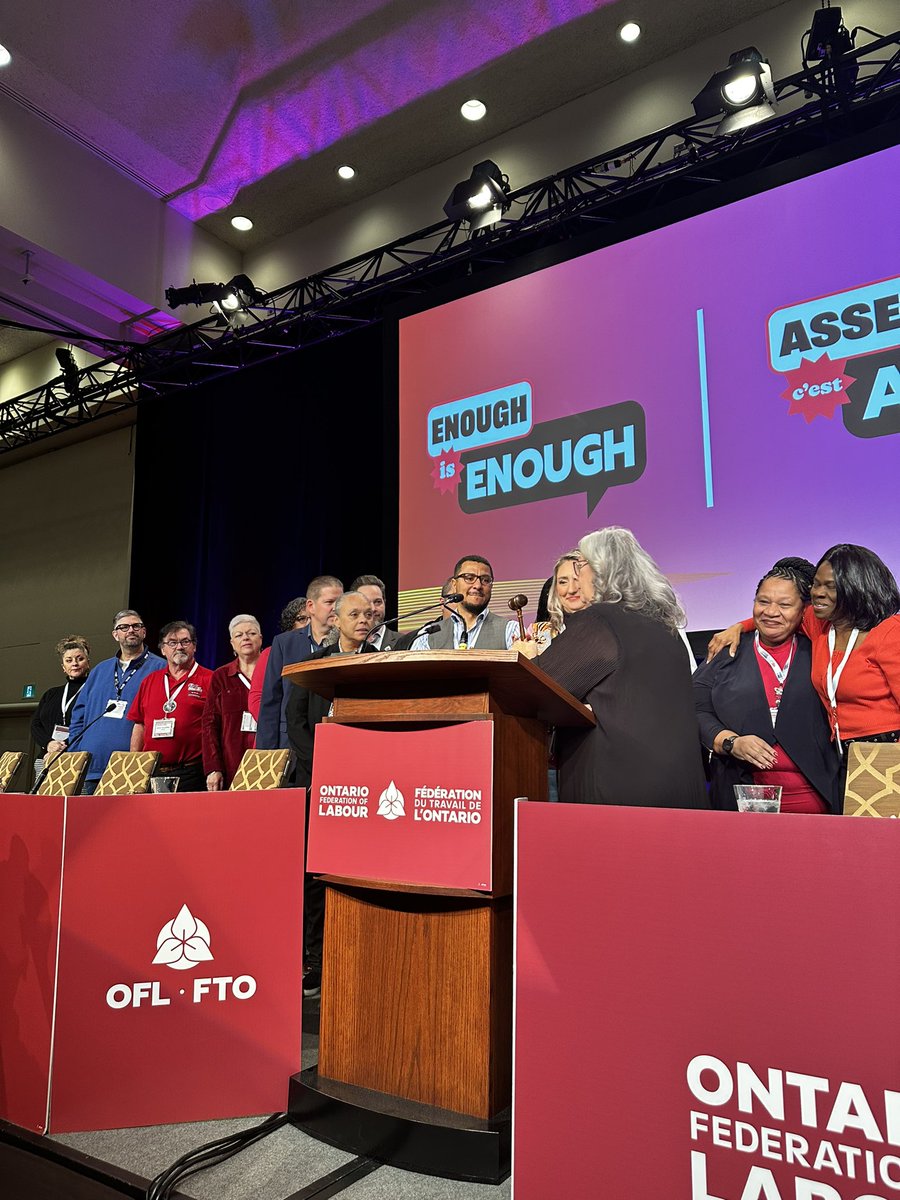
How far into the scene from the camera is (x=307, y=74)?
6129 mm

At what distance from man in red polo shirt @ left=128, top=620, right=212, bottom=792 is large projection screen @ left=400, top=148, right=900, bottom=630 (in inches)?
53.9

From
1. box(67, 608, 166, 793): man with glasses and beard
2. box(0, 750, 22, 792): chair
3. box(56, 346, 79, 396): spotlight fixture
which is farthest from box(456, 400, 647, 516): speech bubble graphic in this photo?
box(56, 346, 79, 396): spotlight fixture

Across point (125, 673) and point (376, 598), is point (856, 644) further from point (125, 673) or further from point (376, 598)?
point (125, 673)

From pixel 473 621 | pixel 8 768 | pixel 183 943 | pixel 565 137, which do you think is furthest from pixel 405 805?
pixel 565 137

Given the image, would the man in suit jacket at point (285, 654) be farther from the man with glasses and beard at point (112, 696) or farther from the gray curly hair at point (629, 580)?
the gray curly hair at point (629, 580)

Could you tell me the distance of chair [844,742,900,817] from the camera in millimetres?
2006

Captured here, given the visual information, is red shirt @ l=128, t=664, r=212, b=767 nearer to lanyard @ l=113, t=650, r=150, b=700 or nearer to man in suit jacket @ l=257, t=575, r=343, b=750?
lanyard @ l=113, t=650, r=150, b=700

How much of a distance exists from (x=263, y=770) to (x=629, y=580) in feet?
5.30

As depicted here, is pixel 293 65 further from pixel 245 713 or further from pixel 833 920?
pixel 833 920

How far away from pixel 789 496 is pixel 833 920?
10.4 ft

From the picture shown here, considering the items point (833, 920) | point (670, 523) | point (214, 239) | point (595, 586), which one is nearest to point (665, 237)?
point (670, 523)

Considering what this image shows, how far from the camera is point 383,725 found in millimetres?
1732

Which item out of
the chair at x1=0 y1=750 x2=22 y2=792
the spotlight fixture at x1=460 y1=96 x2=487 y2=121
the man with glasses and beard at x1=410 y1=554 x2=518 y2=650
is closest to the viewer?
the man with glasses and beard at x1=410 y1=554 x2=518 y2=650

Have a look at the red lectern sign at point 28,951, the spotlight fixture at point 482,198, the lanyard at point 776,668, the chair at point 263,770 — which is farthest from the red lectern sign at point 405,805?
the spotlight fixture at point 482,198
